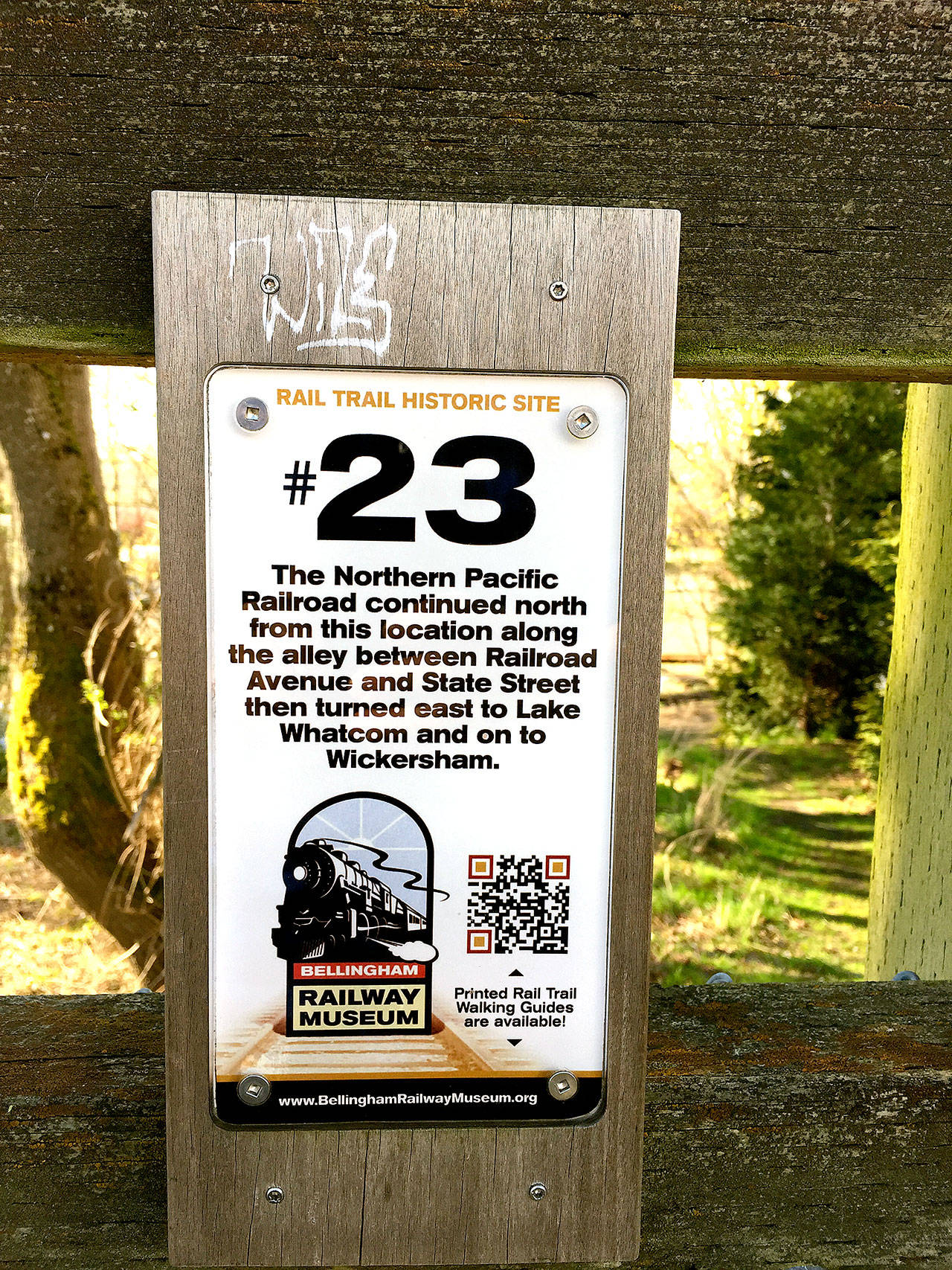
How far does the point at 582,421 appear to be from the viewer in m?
1.00

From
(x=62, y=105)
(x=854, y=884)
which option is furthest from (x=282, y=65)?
(x=854, y=884)

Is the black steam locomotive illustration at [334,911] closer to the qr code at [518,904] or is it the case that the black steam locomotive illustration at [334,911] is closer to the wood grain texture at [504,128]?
the qr code at [518,904]

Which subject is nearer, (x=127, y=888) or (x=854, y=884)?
(x=127, y=888)

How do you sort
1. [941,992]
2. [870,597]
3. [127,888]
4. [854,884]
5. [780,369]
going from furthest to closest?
[870,597]
[854,884]
[127,888]
[941,992]
[780,369]

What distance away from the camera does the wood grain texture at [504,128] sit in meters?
0.96

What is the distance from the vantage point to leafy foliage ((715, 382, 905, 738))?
22.8 feet

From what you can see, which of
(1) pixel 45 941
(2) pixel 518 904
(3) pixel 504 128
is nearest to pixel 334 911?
(2) pixel 518 904

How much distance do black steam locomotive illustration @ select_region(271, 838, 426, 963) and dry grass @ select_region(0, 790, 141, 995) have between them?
12.1 feet

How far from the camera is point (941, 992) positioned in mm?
1267

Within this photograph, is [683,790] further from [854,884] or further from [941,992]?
[941,992]

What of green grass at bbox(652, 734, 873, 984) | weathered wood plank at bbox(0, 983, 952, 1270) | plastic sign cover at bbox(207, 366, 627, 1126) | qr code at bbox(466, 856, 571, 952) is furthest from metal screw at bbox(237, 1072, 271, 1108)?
green grass at bbox(652, 734, 873, 984)

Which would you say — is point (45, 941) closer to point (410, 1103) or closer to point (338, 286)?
point (410, 1103)

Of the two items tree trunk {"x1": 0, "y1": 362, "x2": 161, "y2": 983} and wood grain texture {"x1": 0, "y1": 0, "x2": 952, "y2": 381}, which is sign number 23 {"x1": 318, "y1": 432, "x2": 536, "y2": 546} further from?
tree trunk {"x1": 0, "y1": 362, "x2": 161, "y2": 983}

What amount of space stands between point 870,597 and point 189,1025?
6.86 metres
